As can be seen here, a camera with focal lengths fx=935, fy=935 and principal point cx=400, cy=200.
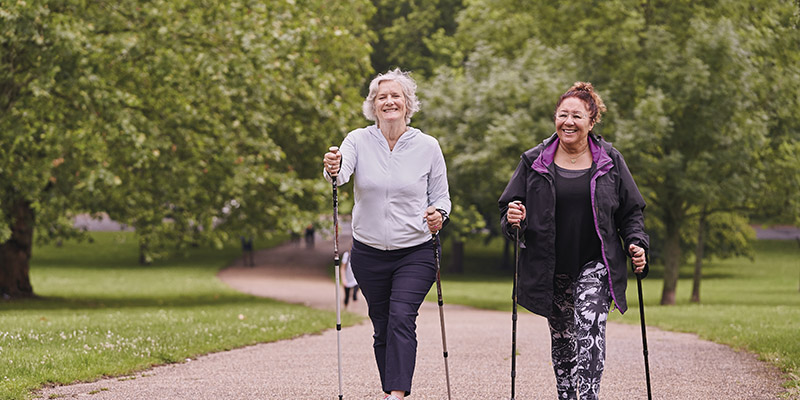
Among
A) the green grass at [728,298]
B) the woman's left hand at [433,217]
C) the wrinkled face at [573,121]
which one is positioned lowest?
the green grass at [728,298]

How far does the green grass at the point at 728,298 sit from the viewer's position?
455 inches

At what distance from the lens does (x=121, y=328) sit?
477 inches

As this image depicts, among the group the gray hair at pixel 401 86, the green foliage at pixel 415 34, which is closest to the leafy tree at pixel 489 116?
the green foliage at pixel 415 34

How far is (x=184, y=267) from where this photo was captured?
3888 centimetres

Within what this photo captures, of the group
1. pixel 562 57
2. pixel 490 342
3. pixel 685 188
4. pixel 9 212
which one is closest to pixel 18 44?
pixel 9 212

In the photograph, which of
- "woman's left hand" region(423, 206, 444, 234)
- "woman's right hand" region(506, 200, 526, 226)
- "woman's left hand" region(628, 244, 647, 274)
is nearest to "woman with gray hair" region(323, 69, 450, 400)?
"woman's left hand" region(423, 206, 444, 234)

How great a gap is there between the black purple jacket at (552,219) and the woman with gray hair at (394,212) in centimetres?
54

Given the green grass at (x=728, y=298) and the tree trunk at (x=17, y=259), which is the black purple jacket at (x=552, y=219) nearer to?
the green grass at (x=728, y=298)

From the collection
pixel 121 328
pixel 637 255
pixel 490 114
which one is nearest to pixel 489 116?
pixel 490 114

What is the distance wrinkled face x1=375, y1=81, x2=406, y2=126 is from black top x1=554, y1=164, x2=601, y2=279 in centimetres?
108

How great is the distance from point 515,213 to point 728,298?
25.8 m

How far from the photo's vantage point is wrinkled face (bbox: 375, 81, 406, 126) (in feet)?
19.0

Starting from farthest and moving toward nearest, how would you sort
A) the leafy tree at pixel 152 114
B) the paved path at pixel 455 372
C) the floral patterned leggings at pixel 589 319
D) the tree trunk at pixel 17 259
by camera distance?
the tree trunk at pixel 17 259 → the leafy tree at pixel 152 114 → the paved path at pixel 455 372 → the floral patterned leggings at pixel 589 319

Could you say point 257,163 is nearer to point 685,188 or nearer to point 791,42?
point 685,188
